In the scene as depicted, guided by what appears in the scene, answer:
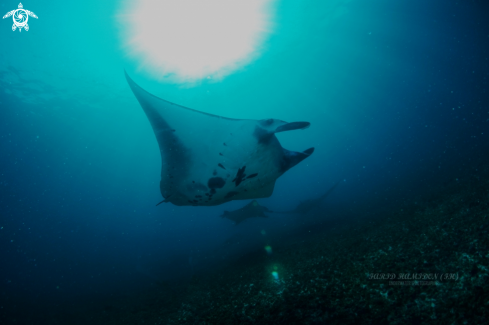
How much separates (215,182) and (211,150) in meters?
0.55

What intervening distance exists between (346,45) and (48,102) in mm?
32792

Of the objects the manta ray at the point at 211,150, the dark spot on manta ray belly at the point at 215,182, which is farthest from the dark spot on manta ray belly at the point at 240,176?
the dark spot on manta ray belly at the point at 215,182

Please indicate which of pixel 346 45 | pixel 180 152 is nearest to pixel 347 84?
pixel 346 45

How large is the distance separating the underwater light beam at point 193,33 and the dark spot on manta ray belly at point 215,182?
13.5 meters

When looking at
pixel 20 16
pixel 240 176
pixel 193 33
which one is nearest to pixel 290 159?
pixel 240 176

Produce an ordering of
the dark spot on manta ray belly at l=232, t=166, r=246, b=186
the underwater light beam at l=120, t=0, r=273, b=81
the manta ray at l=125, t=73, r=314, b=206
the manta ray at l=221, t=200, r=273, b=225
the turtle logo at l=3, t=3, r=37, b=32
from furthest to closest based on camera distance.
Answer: the underwater light beam at l=120, t=0, r=273, b=81, the turtle logo at l=3, t=3, r=37, b=32, the manta ray at l=221, t=200, r=273, b=225, the dark spot on manta ray belly at l=232, t=166, r=246, b=186, the manta ray at l=125, t=73, r=314, b=206

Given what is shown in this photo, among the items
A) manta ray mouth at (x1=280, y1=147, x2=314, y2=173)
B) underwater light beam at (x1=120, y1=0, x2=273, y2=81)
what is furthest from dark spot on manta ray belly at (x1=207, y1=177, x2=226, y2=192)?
underwater light beam at (x1=120, y1=0, x2=273, y2=81)

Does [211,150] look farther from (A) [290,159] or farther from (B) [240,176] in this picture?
(A) [290,159]

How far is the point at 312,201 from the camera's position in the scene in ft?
35.4

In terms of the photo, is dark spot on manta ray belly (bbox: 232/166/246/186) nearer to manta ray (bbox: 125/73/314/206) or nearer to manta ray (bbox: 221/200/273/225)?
manta ray (bbox: 125/73/314/206)

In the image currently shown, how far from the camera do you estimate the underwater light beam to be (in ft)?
41.0

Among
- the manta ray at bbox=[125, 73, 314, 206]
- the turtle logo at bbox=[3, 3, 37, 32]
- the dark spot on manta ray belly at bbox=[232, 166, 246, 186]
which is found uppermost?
the turtle logo at bbox=[3, 3, 37, 32]

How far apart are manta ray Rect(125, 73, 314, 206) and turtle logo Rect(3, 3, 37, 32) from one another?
15.8 meters

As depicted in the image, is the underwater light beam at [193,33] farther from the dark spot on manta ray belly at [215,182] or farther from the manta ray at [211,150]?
the dark spot on manta ray belly at [215,182]
